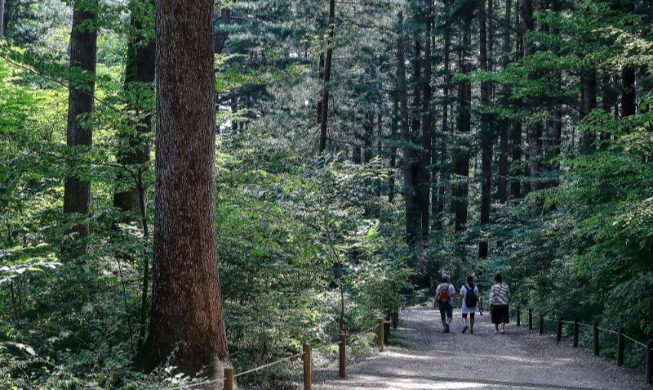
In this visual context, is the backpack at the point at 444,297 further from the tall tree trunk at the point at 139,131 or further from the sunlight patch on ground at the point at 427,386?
the tall tree trunk at the point at 139,131

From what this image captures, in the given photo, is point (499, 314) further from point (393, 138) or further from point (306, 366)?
point (393, 138)

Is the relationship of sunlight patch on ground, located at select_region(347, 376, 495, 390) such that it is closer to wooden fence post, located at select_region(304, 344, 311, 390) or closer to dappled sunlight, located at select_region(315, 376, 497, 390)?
dappled sunlight, located at select_region(315, 376, 497, 390)

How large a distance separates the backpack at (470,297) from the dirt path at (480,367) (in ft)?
3.95

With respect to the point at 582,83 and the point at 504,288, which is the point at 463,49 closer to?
the point at 582,83

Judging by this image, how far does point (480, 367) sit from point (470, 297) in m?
7.66

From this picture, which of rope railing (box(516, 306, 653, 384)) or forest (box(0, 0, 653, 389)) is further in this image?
rope railing (box(516, 306, 653, 384))

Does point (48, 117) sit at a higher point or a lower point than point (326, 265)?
higher

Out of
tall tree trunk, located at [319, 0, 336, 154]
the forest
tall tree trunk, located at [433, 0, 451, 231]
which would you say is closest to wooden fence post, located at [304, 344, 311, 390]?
the forest

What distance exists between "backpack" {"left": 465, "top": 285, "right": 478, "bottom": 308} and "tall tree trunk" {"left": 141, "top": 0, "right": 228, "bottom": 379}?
13.6 metres

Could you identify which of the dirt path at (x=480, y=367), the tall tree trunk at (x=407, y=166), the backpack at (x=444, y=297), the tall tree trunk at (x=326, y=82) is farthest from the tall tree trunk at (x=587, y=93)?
the tall tree trunk at (x=407, y=166)

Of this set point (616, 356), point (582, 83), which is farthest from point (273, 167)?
point (582, 83)

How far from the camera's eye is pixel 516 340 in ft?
65.2

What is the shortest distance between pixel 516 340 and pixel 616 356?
16.8 feet

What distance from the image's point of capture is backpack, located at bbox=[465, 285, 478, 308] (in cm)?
2109
